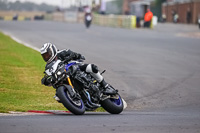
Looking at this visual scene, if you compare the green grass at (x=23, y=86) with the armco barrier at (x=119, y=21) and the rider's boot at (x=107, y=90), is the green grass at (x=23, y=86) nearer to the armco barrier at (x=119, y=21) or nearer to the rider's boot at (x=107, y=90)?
the rider's boot at (x=107, y=90)

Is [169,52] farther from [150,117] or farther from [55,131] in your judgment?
[55,131]

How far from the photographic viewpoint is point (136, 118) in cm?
822

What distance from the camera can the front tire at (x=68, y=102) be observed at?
8227 millimetres

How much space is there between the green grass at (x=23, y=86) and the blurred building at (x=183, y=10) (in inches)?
2121

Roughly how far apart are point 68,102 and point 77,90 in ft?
2.30

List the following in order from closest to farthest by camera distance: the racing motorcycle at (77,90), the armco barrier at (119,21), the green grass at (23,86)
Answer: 1. the racing motorcycle at (77,90)
2. the green grass at (23,86)
3. the armco barrier at (119,21)

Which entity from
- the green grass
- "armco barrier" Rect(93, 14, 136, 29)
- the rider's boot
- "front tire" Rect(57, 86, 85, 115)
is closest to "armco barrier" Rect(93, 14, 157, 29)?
"armco barrier" Rect(93, 14, 136, 29)

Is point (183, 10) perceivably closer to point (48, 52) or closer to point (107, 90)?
point (107, 90)

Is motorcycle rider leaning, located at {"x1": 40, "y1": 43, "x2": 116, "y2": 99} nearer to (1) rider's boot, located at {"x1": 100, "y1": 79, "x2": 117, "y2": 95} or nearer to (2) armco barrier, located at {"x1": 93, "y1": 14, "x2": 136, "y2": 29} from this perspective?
(1) rider's boot, located at {"x1": 100, "y1": 79, "x2": 117, "y2": 95}

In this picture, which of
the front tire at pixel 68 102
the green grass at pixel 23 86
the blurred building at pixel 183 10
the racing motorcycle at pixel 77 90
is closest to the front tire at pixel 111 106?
the racing motorcycle at pixel 77 90

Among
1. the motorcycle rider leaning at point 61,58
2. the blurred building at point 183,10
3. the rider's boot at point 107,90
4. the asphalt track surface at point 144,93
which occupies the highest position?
the motorcycle rider leaning at point 61,58

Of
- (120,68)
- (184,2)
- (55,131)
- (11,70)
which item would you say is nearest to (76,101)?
(55,131)

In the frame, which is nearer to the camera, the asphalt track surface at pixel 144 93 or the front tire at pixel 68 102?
the asphalt track surface at pixel 144 93

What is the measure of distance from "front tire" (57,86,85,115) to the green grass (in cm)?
141
